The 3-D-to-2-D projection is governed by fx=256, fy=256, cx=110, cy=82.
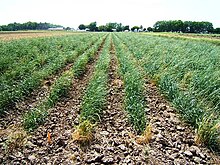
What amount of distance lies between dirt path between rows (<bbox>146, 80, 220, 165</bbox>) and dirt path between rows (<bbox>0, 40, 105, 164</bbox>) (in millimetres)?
1462

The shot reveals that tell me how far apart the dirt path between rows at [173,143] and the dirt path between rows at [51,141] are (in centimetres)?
146

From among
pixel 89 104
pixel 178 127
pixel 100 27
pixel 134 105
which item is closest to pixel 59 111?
pixel 89 104

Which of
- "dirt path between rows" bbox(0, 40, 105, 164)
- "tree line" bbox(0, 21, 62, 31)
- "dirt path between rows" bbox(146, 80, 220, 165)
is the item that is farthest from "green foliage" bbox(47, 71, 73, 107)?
"tree line" bbox(0, 21, 62, 31)

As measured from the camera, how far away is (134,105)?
5488 millimetres

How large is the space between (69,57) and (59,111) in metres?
7.89

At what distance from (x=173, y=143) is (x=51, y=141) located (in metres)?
2.12

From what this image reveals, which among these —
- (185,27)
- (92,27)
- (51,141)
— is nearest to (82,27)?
(92,27)

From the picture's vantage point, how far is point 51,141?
4.47 metres

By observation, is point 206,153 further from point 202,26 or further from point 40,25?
point 40,25

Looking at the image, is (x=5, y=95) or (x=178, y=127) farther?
(x=5, y=95)

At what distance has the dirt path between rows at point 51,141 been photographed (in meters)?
3.89

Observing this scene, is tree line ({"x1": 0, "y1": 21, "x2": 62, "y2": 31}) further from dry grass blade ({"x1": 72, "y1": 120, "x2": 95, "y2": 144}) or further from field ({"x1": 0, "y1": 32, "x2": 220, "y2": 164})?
dry grass blade ({"x1": 72, "y1": 120, "x2": 95, "y2": 144})

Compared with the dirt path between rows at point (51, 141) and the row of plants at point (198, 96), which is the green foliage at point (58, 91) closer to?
the dirt path between rows at point (51, 141)

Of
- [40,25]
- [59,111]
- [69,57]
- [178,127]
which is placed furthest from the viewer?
[40,25]
